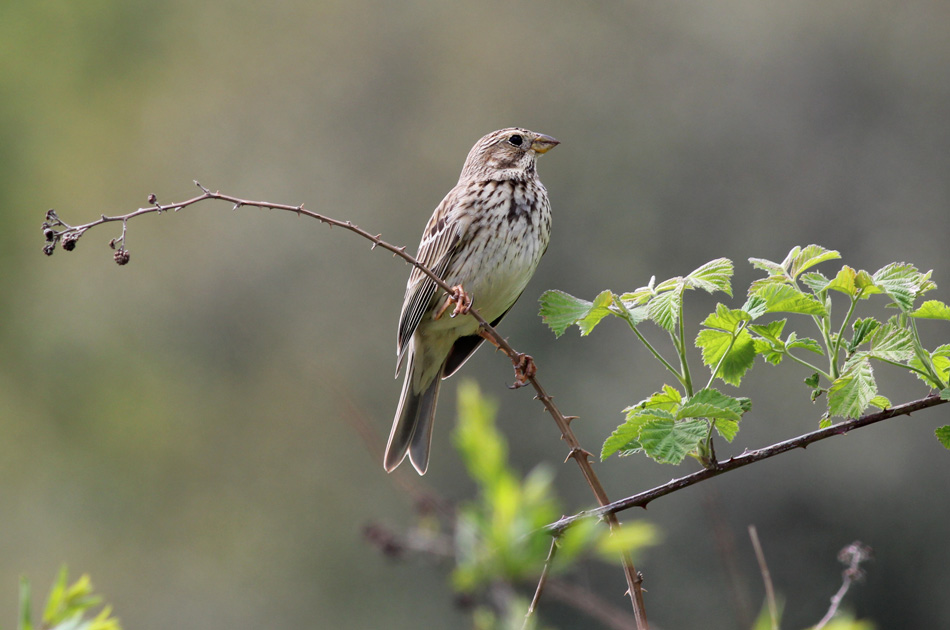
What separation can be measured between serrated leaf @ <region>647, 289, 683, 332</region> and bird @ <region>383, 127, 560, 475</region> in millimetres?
2313

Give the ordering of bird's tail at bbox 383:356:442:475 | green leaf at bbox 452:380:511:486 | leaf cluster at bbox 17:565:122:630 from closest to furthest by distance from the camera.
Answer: green leaf at bbox 452:380:511:486 < leaf cluster at bbox 17:565:122:630 < bird's tail at bbox 383:356:442:475

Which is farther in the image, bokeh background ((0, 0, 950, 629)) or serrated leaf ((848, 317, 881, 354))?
bokeh background ((0, 0, 950, 629))

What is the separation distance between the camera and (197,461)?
17.1 m

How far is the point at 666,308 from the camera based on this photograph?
6.34ft

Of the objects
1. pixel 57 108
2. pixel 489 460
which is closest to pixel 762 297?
pixel 489 460

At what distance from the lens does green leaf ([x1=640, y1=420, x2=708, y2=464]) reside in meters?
1.70

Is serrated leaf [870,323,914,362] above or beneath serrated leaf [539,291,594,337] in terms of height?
beneath

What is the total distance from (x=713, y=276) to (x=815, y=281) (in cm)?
28

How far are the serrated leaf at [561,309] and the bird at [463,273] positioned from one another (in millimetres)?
2063

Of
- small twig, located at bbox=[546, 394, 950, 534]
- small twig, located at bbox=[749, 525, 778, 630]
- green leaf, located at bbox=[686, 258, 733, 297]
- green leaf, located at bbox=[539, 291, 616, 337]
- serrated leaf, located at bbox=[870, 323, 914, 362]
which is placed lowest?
small twig, located at bbox=[749, 525, 778, 630]

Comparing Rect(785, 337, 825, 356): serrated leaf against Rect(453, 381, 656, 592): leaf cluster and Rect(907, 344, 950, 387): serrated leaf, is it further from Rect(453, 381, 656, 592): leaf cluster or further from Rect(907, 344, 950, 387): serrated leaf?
Rect(453, 381, 656, 592): leaf cluster

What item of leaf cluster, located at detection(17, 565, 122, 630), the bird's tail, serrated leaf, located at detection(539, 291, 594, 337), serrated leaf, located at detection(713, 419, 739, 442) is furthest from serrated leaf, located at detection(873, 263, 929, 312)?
the bird's tail

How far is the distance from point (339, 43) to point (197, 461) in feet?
26.9

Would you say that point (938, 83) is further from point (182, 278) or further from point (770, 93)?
point (182, 278)
